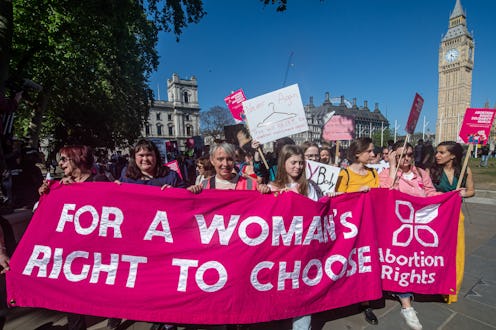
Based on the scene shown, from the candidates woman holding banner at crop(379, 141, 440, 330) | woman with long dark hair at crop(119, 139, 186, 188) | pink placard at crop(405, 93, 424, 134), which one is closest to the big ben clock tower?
pink placard at crop(405, 93, 424, 134)

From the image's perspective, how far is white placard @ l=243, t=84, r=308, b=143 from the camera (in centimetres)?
341

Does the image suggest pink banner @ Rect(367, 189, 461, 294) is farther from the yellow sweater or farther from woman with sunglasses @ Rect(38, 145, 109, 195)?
woman with sunglasses @ Rect(38, 145, 109, 195)

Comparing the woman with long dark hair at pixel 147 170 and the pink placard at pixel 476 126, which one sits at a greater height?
the pink placard at pixel 476 126

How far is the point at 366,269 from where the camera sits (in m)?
2.37

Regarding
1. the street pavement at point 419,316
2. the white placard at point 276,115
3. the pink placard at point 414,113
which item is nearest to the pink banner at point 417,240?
the street pavement at point 419,316

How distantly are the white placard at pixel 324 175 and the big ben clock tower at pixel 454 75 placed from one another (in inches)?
3647

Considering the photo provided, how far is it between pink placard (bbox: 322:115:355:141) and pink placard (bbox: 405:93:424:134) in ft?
5.11

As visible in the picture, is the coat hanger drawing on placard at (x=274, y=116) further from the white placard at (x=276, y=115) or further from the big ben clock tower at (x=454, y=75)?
the big ben clock tower at (x=454, y=75)

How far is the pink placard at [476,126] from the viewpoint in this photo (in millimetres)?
2894

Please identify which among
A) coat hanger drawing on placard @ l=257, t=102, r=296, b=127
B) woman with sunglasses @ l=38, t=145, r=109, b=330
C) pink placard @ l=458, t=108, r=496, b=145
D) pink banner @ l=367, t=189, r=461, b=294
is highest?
coat hanger drawing on placard @ l=257, t=102, r=296, b=127

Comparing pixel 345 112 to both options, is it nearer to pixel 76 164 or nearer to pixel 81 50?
pixel 81 50

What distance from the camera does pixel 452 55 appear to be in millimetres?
79312

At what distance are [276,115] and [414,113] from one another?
67.5 inches

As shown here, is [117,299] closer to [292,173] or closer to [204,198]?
[204,198]
